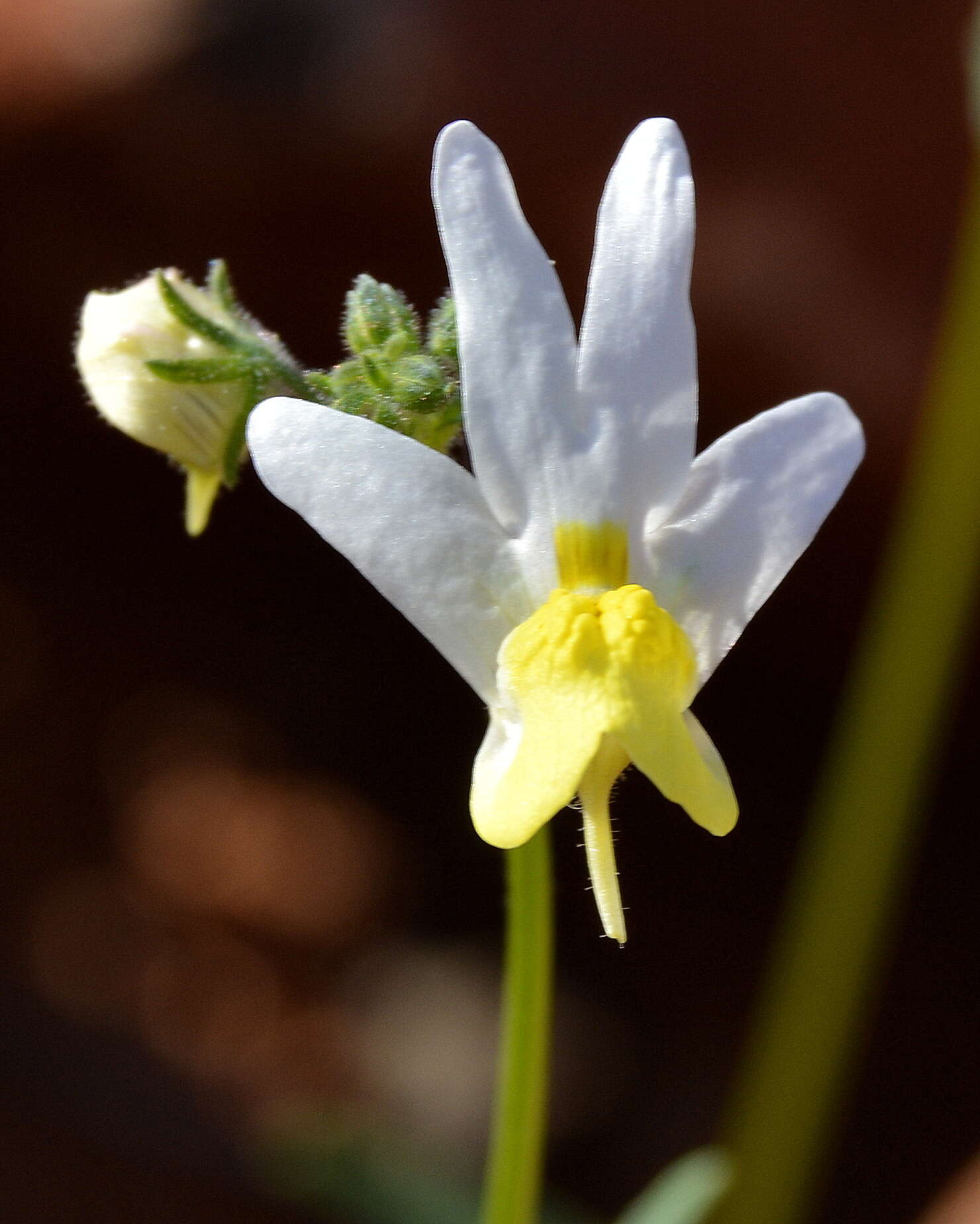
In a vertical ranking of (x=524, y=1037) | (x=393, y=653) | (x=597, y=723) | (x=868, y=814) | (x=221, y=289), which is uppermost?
(x=221, y=289)

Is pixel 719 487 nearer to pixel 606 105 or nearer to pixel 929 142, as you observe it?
pixel 606 105

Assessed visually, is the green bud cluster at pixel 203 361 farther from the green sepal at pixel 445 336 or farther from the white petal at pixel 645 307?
the white petal at pixel 645 307

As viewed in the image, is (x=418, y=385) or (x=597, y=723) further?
(x=418, y=385)

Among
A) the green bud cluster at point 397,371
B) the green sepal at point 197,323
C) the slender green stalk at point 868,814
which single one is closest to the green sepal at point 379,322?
the green bud cluster at point 397,371

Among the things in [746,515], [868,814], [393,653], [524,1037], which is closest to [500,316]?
[746,515]

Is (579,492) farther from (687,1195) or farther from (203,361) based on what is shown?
(687,1195)

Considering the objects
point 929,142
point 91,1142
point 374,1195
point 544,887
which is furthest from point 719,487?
point 929,142
